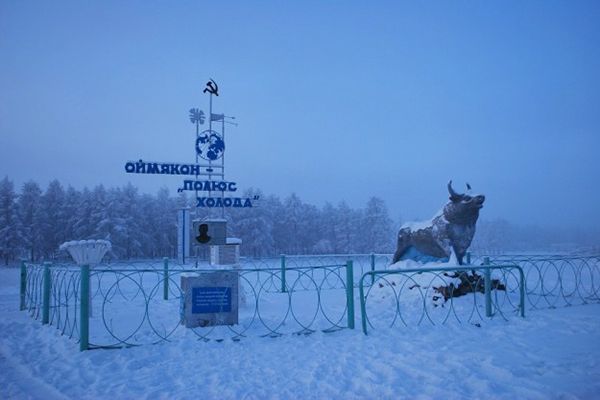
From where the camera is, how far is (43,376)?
16.6 ft

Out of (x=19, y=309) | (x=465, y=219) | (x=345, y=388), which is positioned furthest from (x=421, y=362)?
(x=19, y=309)

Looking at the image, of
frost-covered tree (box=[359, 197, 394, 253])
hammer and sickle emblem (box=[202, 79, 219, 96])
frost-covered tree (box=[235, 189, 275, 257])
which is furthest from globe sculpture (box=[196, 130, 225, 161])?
frost-covered tree (box=[359, 197, 394, 253])

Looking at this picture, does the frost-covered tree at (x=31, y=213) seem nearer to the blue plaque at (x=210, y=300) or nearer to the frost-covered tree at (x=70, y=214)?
the frost-covered tree at (x=70, y=214)

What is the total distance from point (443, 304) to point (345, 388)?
575 cm

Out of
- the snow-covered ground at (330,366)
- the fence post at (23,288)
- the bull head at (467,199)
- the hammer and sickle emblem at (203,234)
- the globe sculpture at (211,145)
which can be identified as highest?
the globe sculpture at (211,145)

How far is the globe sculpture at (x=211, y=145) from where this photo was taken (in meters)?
11.7

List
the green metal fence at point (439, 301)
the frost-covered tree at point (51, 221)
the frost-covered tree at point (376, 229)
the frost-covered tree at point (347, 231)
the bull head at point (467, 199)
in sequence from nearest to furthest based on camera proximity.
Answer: the green metal fence at point (439, 301) < the bull head at point (467, 199) < the frost-covered tree at point (51, 221) < the frost-covered tree at point (376, 229) < the frost-covered tree at point (347, 231)

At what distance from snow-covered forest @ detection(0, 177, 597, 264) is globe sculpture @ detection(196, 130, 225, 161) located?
23762 mm

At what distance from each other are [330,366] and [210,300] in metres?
2.84

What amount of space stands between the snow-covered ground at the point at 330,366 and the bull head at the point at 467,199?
4.47 m

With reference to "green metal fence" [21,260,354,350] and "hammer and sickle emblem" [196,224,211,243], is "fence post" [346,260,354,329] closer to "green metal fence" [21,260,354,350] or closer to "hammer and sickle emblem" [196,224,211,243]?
"green metal fence" [21,260,354,350]

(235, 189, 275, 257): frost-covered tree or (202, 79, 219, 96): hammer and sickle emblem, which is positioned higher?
(202, 79, 219, 96): hammer and sickle emblem

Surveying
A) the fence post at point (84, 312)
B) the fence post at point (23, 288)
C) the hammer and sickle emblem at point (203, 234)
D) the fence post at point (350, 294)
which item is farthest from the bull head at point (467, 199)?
the fence post at point (23, 288)

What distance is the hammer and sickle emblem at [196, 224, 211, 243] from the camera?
9438 mm
